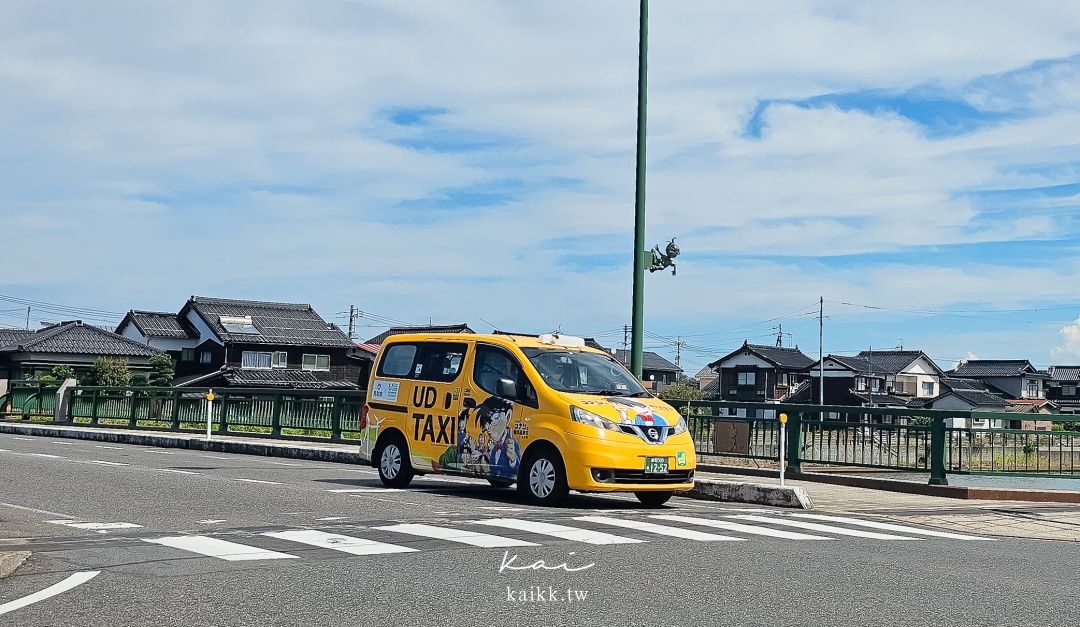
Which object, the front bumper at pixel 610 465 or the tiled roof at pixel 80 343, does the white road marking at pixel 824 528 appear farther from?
the tiled roof at pixel 80 343

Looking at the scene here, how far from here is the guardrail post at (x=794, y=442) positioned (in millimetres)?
17781

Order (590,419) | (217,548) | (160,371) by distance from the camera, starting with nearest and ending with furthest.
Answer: (217,548)
(590,419)
(160,371)

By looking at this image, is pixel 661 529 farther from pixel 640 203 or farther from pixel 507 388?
pixel 640 203

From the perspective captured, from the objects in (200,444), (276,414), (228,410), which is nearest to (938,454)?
(276,414)

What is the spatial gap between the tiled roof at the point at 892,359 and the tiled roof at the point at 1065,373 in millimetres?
22252

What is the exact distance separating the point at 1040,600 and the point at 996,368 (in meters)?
99.4

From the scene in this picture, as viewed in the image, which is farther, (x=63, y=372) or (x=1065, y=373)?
(x=1065, y=373)

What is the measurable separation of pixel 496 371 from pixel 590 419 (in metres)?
1.71

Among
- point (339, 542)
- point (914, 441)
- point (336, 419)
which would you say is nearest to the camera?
point (339, 542)

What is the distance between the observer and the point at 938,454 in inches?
642

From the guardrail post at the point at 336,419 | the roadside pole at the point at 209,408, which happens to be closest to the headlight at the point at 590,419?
the guardrail post at the point at 336,419

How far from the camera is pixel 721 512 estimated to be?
13164 millimetres

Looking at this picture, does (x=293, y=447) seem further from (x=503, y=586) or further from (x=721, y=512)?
(x=503, y=586)

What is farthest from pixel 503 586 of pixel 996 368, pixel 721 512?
pixel 996 368
